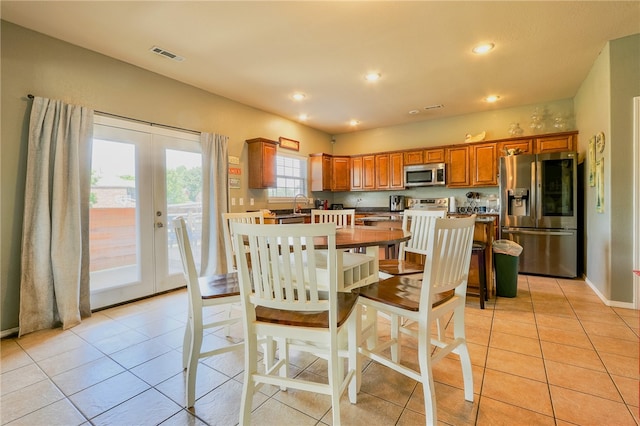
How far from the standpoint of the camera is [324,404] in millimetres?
1658

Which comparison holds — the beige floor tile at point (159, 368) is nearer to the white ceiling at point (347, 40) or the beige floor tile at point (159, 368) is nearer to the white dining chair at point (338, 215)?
the white dining chair at point (338, 215)

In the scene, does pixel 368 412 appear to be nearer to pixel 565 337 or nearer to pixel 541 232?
pixel 565 337

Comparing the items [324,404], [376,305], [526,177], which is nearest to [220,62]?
[376,305]

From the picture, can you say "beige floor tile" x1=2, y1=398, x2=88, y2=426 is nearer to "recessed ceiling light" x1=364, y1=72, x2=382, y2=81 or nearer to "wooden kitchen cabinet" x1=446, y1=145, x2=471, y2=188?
"recessed ceiling light" x1=364, y1=72, x2=382, y2=81

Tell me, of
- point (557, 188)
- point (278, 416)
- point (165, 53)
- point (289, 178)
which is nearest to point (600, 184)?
point (557, 188)

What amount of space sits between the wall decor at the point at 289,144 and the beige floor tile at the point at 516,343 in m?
4.41

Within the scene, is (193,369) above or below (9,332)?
above

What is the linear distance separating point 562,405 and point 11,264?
4235 mm

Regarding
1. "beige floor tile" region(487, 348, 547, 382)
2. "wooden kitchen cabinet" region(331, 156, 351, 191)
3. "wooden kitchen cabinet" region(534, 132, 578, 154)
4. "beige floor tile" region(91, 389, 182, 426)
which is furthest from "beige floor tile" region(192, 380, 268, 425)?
"wooden kitchen cabinet" region(534, 132, 578, 154)

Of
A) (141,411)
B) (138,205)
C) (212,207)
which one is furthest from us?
(212,207)

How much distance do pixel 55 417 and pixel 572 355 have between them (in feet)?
10.9

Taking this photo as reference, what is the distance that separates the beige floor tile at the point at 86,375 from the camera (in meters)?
1.84

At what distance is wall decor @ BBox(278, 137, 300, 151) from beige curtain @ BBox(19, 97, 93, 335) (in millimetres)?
3060

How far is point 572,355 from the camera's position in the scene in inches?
83.8
